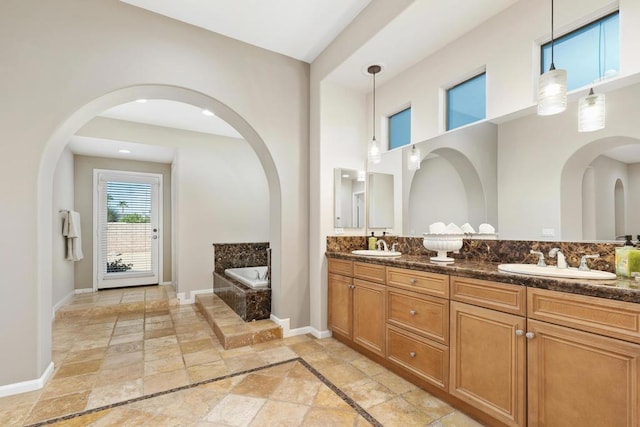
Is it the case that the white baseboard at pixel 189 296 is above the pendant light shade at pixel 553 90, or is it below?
below

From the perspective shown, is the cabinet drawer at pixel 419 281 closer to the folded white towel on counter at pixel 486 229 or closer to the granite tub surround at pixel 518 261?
the granite tub surround at pixel 518 261

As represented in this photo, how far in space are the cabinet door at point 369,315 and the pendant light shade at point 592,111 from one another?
170cm

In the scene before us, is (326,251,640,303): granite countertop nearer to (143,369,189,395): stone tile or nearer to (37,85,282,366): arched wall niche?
(37,85,282,366): arched wall niche

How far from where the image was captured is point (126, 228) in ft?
18.7

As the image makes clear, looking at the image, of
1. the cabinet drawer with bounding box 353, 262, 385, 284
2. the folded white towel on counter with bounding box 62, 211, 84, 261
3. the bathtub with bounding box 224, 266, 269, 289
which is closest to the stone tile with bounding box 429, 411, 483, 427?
the cabinet drawer with bounding box 353, 262, 385, 284

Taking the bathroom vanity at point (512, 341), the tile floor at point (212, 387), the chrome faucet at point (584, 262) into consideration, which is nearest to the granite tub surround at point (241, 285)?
the tile floor at point (212, 387)

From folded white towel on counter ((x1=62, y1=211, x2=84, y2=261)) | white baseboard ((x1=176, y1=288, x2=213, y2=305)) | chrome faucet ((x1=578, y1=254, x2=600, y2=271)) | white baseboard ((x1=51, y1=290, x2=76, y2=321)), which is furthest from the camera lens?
white baseboard ((x1=176, y1=288, x2=213, y2=305))

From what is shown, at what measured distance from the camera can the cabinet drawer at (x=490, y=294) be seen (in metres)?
1.60

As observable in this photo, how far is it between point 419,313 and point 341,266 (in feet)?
3.34

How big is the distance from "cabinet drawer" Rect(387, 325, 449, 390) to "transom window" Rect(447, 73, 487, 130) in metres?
1.80

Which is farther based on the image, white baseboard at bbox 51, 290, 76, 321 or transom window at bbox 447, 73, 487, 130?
white baseboard at bbox 51, 290, 76, 321

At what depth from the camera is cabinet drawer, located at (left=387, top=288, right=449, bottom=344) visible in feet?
6.61

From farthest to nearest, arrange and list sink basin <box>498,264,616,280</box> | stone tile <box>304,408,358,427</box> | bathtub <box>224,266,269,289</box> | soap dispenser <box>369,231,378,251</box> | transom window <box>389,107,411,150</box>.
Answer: bathtub <box>224,266,269,289</box> < soap dispenser <box>369,231,378,251</box> < transom window <box>389,107,411,150</box> < stone tile <box>304,408,358,427</box> < sink basin <box>498,264,616,280</box>

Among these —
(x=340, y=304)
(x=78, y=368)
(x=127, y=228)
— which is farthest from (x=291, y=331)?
(x=127, y=228)
